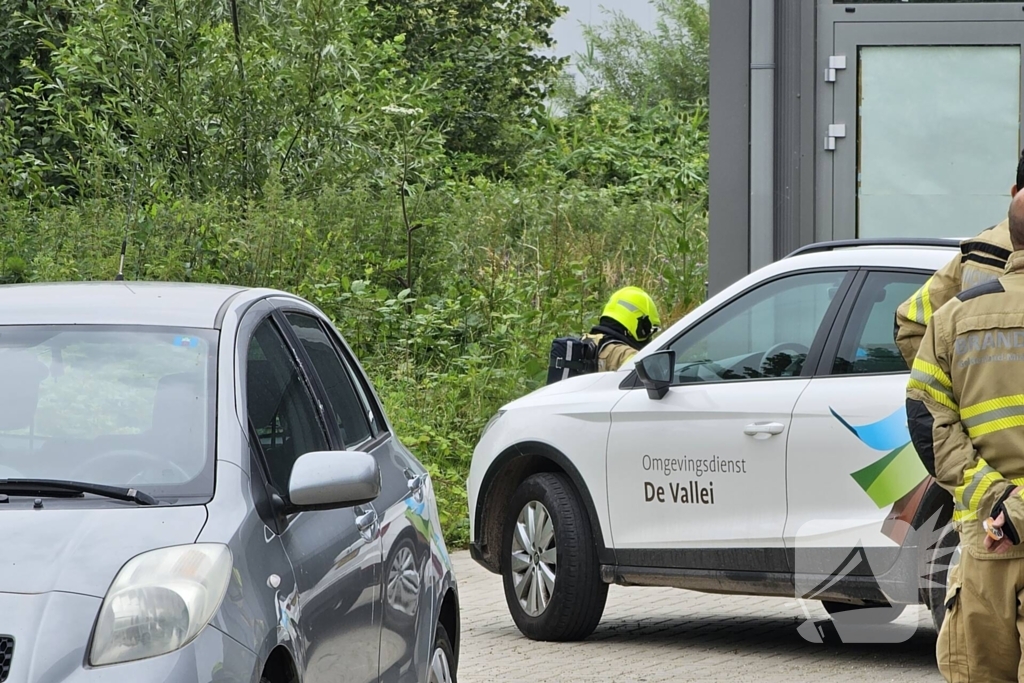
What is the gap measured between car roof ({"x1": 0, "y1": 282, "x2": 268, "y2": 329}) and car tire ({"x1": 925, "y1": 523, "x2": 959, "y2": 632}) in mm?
3320

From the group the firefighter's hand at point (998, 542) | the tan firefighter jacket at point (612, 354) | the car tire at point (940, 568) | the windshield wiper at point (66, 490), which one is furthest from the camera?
the tan firefighter jacket at point (612, 354)

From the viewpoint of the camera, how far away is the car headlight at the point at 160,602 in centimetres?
330

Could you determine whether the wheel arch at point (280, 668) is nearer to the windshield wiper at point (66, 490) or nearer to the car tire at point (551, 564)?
the windshield wiper at point (66, 490)

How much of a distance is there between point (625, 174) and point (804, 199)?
13039mm

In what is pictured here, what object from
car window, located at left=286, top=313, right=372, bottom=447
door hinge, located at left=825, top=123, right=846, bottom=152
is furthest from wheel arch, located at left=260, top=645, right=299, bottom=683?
door hinge, located at left=825, top=123, right=846, bottom=152

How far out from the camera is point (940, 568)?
257 inches

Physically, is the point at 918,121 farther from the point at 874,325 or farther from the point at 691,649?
the point at 691,649

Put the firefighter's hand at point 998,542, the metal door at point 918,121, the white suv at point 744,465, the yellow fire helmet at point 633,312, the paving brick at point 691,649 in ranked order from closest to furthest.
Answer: the firefighter's hand at point 998,542, the white suv at point 744,465, the paving brick at point 691,649, the yellow fire helmet at point 633,312, the metal door at point 918,121

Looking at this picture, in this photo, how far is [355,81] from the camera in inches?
656

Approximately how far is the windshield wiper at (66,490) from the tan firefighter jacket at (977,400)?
→ 2.15 m

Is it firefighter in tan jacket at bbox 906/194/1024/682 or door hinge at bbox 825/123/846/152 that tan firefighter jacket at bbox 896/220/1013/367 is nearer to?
firefighter in tan jacket at bbox 906/194/1024/682

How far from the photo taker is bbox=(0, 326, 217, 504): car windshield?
3.93 metres

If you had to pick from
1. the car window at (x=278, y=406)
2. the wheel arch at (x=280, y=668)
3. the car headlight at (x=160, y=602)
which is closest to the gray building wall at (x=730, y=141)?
the car window at (x=278, y=406)

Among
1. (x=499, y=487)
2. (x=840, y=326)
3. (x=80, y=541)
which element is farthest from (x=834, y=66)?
(x=80, y=541)
